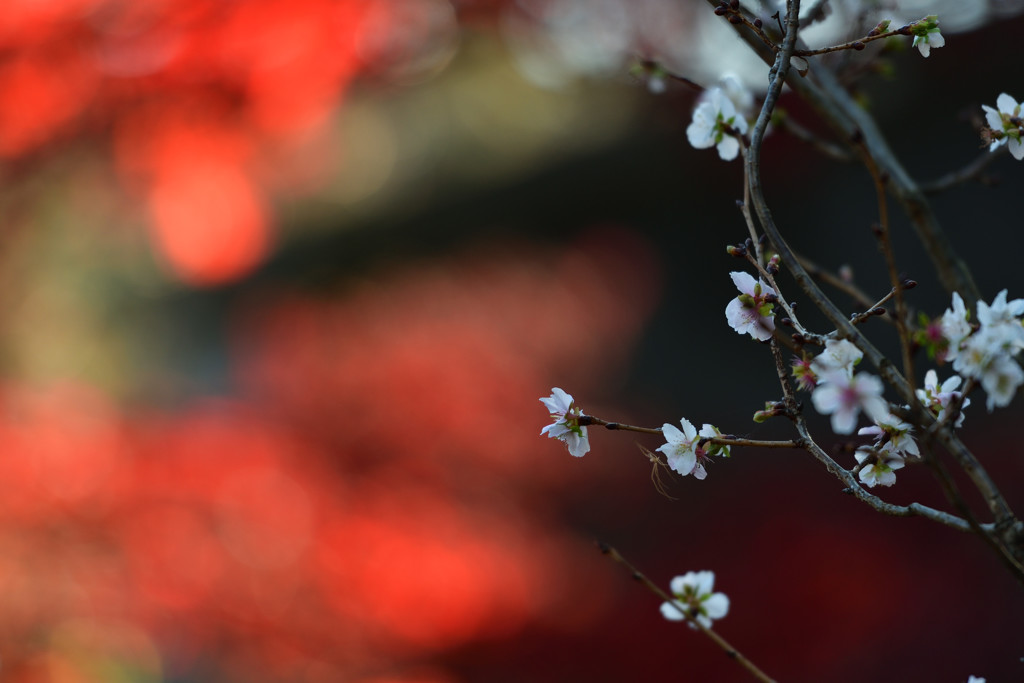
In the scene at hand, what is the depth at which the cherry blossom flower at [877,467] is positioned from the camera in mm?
532

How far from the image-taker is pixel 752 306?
52 centimetres

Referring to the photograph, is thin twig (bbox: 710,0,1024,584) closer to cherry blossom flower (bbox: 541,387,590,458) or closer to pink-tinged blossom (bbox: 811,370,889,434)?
pink-tinged blossom (bbox: 811,370,889,434)

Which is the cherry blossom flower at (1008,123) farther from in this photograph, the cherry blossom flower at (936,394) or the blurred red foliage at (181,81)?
the blurred red foliage at (181,81)

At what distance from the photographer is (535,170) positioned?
3.62 m

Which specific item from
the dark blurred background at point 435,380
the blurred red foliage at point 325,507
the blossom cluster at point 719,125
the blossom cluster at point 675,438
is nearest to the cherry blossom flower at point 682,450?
the blossom cluster at point 675,438

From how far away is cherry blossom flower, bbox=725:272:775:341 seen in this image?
0.52 meters

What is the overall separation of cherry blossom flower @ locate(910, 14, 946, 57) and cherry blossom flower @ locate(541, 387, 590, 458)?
36 centimetres

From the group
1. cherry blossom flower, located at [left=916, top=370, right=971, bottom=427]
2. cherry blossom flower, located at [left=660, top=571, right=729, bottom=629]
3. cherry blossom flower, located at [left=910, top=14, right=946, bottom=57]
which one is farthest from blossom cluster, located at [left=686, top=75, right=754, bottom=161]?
cherry blossom flower, located at [left=660, top=571, right=729, bottom=629]

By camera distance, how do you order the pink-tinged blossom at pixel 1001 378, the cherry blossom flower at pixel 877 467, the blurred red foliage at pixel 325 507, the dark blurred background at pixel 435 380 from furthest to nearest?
1. the blurred red foliage at pixel 325 507
2. the dark blurred background at pixel 435 380
3. the cherry blossom flower at pixel 877 467
4. the pink-tinged blossom at pixel 1001 378

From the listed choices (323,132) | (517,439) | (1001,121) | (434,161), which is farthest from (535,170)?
(1001,121)

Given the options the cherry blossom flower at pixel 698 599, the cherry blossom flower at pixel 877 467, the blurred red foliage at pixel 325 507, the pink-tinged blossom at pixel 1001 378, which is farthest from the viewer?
the blurred red foliage at pixel 325 507

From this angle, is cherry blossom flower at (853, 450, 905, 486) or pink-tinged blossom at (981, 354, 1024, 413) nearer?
pink-tinged blossom at (981, 354, 1024, 413)

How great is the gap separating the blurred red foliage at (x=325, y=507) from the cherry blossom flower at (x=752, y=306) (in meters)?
1.89

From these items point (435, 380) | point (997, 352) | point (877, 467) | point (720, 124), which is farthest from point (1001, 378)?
point (435, 380)
